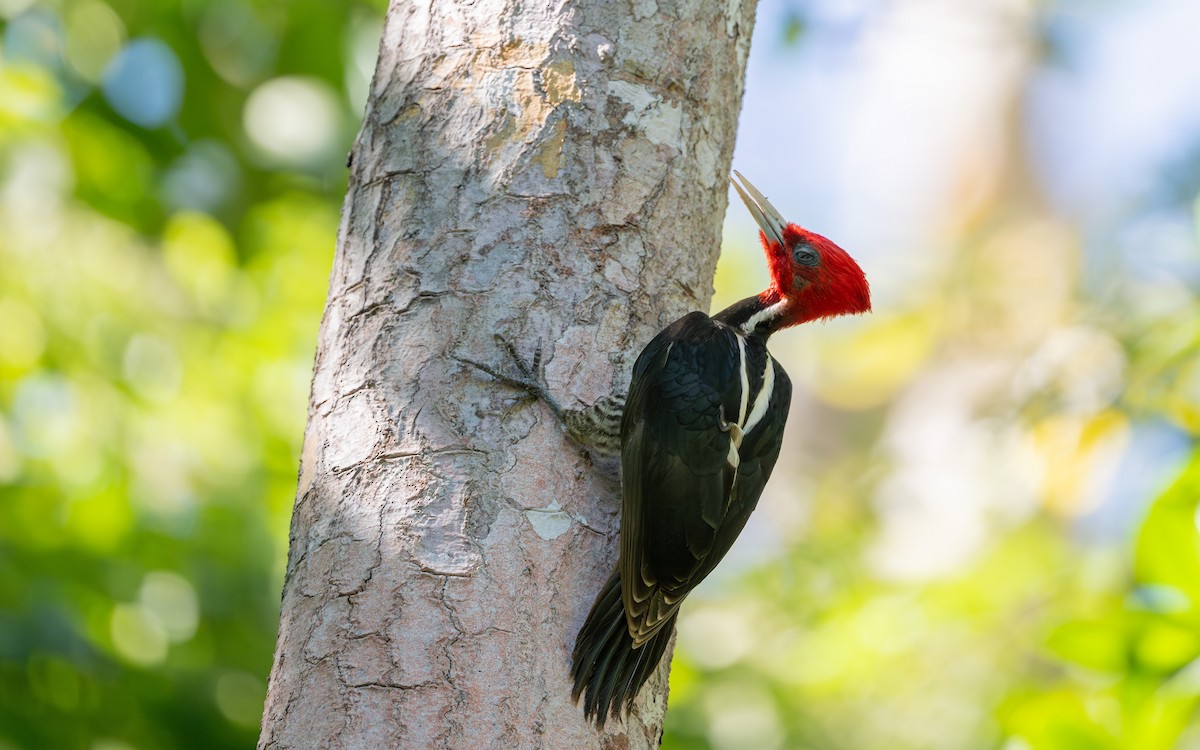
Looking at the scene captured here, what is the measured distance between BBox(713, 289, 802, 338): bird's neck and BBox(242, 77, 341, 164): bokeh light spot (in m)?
1.91

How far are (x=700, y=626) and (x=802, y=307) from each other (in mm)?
2531

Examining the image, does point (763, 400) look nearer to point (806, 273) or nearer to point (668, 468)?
point (668, 468)

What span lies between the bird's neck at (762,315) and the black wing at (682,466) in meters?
0.53

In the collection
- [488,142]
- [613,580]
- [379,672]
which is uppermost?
[488,142]

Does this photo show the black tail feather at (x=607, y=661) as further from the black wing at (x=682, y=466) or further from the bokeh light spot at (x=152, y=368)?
the bokeh light spot at (x=152, y=368)

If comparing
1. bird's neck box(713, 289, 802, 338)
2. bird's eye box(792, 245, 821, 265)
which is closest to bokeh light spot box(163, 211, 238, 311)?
bird's neck box(713, 289, 802, 338)

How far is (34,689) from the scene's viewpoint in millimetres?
3410

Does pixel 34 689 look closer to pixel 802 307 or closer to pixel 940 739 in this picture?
pixel 802 307

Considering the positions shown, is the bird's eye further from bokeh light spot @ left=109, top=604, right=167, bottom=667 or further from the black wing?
bokeh light spot @ left=109, top=604, right=167, bottom=667

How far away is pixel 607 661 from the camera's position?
85.0 inches

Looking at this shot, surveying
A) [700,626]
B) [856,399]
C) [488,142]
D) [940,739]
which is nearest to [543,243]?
[488,142]

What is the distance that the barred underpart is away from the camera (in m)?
2.38

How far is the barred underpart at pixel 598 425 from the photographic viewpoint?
2.38 m

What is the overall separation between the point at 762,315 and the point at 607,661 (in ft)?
5.12
